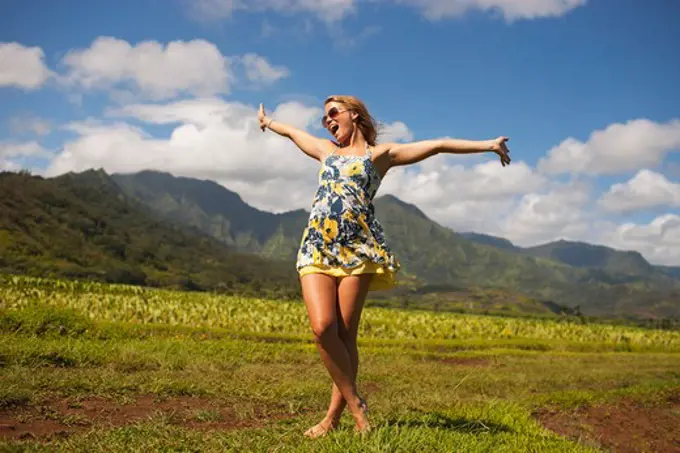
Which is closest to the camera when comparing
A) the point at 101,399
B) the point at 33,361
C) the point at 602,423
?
the point at 101,399

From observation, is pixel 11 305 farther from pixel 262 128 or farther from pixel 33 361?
Answer: pixel 262 128

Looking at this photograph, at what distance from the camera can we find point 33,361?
8289 mm

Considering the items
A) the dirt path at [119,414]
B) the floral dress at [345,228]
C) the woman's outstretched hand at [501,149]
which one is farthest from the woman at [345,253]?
the dirt path at [119,414]

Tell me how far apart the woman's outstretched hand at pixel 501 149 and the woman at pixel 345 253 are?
22 cm

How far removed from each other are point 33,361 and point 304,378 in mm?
4235

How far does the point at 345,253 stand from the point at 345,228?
0.21 metres

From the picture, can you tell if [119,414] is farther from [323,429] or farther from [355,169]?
[355,169]

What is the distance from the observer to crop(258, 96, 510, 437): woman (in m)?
4.68

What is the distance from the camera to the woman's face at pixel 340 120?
5.21 meters

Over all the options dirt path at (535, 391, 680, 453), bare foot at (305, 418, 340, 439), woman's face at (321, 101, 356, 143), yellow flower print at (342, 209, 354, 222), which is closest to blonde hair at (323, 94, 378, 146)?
woman's face at (321, 101, 356, 143)

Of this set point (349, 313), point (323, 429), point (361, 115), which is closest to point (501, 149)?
point (361, 115)

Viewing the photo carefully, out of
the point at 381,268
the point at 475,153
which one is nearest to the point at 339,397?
the point at 381,268

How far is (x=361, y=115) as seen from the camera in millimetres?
5246

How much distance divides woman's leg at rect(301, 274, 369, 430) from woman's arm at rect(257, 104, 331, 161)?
4.08 feet
